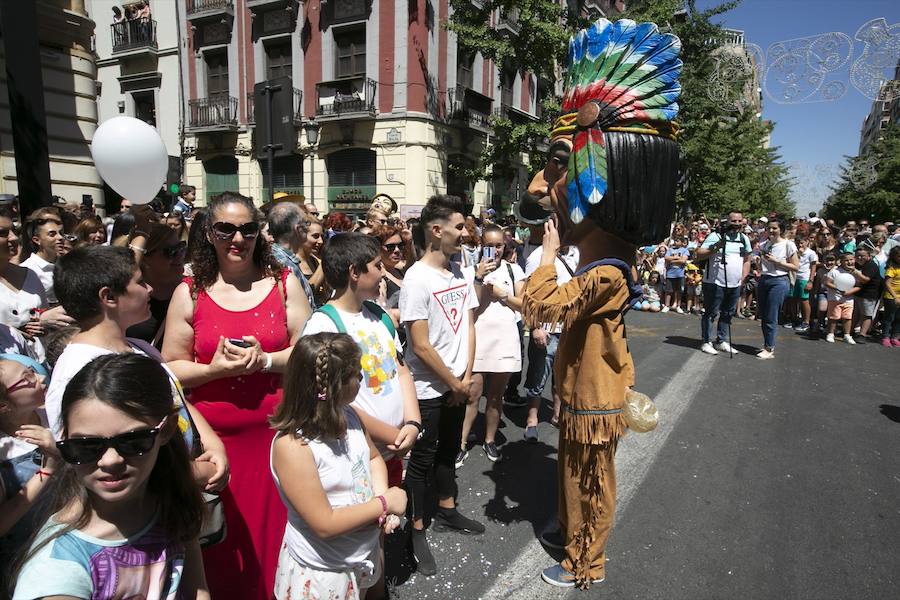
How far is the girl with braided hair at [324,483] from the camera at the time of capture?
1.66 m

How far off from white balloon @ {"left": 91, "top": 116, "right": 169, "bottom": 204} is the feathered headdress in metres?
3.25

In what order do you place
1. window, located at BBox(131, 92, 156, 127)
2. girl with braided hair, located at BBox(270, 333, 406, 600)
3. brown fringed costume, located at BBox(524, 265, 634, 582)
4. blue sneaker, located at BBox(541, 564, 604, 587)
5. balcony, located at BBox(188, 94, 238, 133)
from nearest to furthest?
Result: girl with braided hair, located at BBox(270, 333, 406, 600) → brown fringed costume, located at BBox(524, 265, 634, 582) → blue sneaker, located at BBox(541, 564, 604, 587) → balcony, located at BBox(188, 94, 238, 133) → window, located at BBox(131, 92, 156, 127)

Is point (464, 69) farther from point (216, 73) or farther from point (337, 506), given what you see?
point (337, 506)

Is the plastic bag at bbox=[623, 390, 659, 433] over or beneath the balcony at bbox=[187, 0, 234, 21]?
beneath

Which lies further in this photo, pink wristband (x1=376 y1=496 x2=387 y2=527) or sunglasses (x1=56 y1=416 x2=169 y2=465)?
pink wristband (x1=376 y1=496 x2=387 y2=527)

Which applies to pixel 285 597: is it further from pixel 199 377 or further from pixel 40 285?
pixel 40 285

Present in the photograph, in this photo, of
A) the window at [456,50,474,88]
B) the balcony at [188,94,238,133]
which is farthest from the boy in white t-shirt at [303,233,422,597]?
the balcony at [188,94,238,133]

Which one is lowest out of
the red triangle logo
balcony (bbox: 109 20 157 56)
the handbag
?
the handbag

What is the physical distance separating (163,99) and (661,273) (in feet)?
63.5

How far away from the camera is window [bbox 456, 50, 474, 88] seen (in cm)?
1756

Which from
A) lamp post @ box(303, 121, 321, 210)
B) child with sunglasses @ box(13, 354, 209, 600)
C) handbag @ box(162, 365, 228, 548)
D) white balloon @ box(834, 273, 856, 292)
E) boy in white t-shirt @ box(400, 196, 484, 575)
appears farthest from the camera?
lamp post @ box(303, 121, 321, 210)

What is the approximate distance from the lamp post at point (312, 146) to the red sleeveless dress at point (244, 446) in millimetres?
16448

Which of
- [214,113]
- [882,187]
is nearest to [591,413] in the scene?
[214,113]

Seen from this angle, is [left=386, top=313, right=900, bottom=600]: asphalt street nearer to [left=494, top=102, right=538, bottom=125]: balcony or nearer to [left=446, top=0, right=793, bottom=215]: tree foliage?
[left=446, top=0, right=793, bottom=215]: tree foliage
